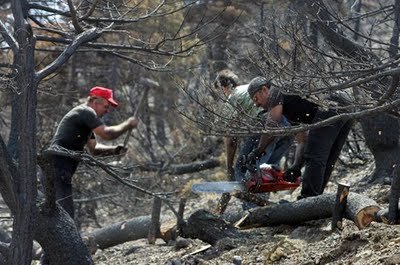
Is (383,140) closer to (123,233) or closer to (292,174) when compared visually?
(292,174)

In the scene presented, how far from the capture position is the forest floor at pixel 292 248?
307 inches

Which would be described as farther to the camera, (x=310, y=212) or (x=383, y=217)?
(x=310, y=212)

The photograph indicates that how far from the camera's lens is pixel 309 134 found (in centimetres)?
1030

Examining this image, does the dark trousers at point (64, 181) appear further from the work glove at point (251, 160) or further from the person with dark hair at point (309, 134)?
the person with dark hair at point (309, 134)

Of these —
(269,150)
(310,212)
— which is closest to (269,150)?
(269,150)

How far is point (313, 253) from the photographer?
27.7 feet

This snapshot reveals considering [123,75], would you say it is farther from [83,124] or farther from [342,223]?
[342,223]

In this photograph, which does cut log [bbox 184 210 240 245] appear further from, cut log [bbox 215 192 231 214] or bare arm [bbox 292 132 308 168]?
cut log [bbox 215 192 231 214]

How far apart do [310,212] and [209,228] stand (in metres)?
1.05

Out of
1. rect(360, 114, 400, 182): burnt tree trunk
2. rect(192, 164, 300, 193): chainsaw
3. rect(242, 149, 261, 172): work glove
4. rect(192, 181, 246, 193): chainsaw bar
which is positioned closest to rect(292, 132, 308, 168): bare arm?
rect(192, 164, 300, 193): chainsaw

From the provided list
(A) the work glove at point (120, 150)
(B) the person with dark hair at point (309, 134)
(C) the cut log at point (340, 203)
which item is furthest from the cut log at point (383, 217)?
(A) the work glove at point (120, 150)

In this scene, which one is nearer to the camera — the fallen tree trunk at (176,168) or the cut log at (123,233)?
the cut log at (123,233)

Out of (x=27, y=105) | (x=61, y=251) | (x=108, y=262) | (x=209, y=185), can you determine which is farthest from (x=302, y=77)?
(x=108, y=262)

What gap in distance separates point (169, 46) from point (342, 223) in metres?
4.85
